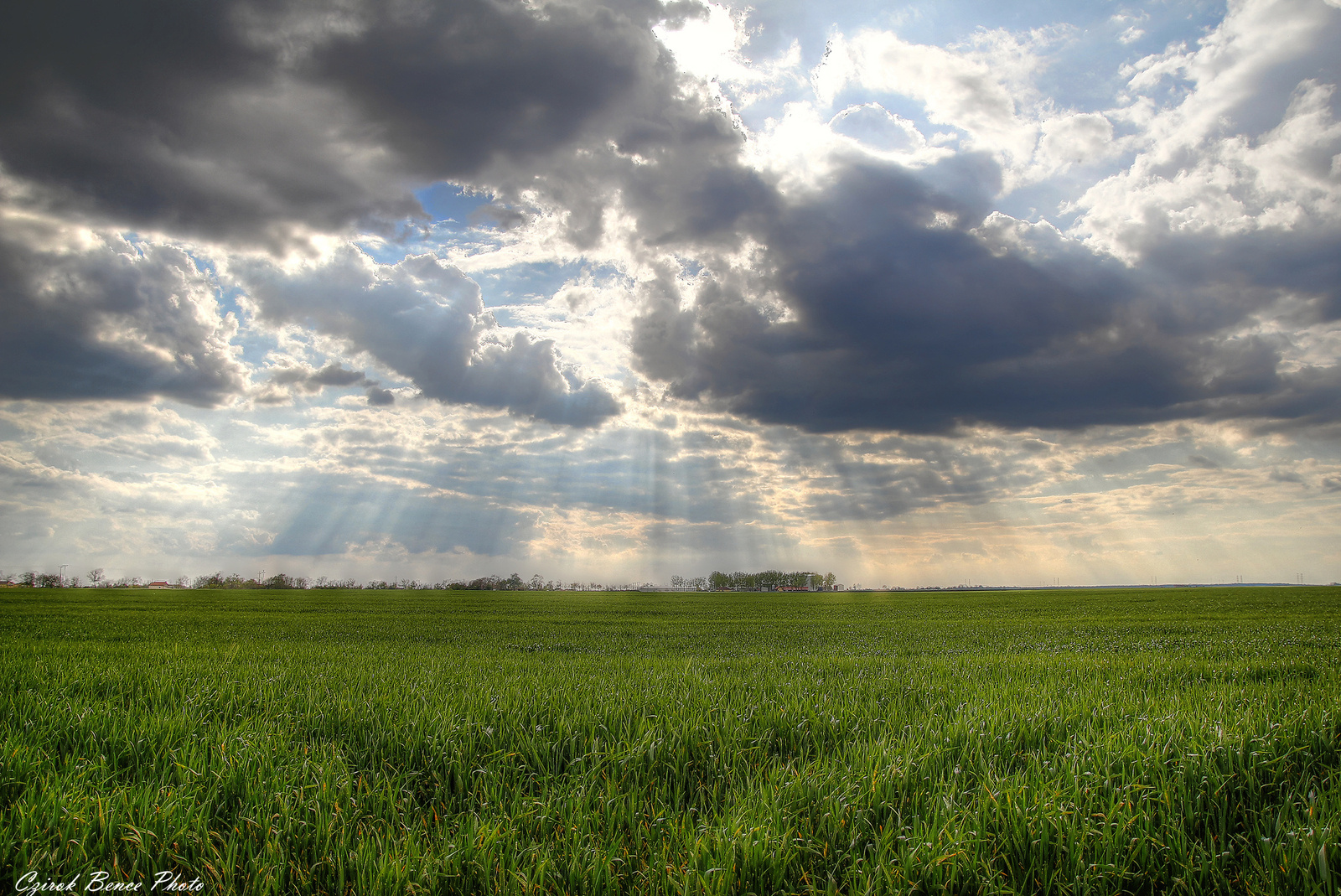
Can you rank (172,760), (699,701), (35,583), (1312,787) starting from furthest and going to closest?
(35,583), (699,701), (172,760), (1312,787)

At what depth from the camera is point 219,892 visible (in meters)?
3.11

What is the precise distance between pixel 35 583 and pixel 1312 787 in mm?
195196

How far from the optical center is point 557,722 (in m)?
5.77

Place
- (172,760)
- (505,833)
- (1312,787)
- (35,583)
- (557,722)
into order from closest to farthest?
(505,833) < (1312,787) < (172,760) < (557,722) < (35,583)

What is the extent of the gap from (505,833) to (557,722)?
2166 millimetres

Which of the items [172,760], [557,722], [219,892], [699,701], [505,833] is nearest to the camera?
[219,892]

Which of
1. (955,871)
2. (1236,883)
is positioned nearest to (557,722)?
(955,871)

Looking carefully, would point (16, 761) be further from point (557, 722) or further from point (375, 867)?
point (557, 722)

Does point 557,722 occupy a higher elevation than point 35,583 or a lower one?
higher

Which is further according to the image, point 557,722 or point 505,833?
point 557,722

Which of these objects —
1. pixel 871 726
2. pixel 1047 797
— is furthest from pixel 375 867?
pixel 871 726

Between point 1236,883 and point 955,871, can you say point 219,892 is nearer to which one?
point 955,871

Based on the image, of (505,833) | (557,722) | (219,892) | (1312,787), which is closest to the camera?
(219,892)

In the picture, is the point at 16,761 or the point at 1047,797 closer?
the point at 1047,797
